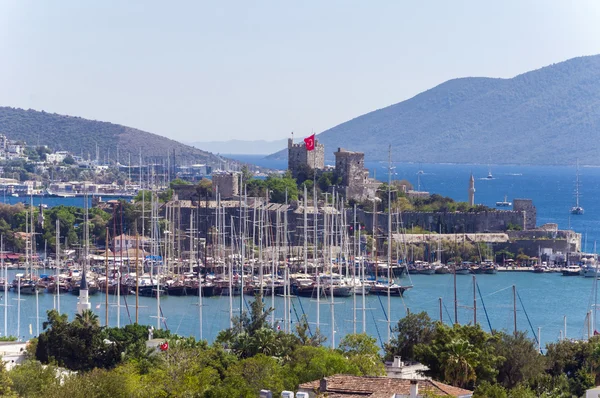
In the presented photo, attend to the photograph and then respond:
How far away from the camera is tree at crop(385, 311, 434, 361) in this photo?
31.4 m

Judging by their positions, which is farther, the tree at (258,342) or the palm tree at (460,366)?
the tree at (258,342)

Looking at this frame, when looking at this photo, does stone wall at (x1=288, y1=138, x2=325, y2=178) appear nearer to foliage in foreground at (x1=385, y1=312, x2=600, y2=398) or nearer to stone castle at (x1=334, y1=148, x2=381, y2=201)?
stone castle at (x1=334, y1=148, x2=381, y2=201)

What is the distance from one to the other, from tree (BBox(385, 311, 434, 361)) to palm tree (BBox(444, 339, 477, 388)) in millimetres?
4776

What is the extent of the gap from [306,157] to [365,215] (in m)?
14.6

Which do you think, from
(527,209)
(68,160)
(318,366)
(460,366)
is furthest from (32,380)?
(68,160)

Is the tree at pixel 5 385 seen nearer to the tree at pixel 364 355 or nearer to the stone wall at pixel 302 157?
the tree at pixel 364 355

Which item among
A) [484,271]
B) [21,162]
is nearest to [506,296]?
[484,271]

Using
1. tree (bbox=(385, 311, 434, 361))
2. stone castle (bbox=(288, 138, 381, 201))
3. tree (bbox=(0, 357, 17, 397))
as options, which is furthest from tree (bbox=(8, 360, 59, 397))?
stone castle (bbox=(288, 138, 381, 201))

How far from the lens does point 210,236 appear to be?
66.3 metres

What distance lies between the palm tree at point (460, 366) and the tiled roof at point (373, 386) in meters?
3.63

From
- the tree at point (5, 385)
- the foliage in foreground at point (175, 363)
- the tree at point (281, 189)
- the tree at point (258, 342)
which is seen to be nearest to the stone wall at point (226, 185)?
the tree at point (281, 189)

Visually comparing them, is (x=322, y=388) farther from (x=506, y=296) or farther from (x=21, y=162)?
(x=21, y=162)

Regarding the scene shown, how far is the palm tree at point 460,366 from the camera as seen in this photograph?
25.9 meters

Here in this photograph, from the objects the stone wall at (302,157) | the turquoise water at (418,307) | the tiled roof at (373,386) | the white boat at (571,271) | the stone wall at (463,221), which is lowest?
the turquoise water at (418,307)
